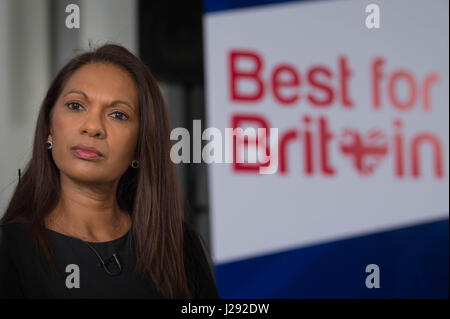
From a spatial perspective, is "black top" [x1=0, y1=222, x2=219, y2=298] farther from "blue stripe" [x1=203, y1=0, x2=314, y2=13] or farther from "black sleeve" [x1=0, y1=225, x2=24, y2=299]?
"blue stripe" [x1=203, y1=0, x2=314, y2=13]

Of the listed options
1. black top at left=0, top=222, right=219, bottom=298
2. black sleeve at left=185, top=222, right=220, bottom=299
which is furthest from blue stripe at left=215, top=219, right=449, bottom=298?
black top at left=0, top=222, right=219, bottom=298

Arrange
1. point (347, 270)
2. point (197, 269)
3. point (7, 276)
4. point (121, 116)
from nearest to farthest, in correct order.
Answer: point (7, 276) → point (121, 116) → point (197, 269) → point (347, 270)

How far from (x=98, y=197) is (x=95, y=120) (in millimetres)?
228

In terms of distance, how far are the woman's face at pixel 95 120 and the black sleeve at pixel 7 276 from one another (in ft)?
0.83

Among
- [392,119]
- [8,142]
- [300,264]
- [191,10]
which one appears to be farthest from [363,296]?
[8,142]

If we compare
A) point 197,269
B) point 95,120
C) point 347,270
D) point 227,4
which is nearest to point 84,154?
point 95,120

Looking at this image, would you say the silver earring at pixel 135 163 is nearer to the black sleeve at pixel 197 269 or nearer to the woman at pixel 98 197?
the woman at pixel 98 197

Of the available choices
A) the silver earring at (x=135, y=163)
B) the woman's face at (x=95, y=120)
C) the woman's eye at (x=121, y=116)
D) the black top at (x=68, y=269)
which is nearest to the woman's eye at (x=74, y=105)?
the woman's face at (x=95, y=120)

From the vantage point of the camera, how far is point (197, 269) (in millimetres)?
1638

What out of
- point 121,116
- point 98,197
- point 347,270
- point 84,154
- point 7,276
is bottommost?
point 347,270

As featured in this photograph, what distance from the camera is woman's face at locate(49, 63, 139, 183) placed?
4.84 ft

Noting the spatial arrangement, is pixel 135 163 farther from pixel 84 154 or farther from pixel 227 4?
pixel 227 4

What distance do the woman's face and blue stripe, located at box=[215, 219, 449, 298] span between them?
56 centimetres

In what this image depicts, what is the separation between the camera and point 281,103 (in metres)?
1.93
